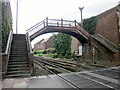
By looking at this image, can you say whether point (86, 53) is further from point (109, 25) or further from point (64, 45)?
point (64, 45)

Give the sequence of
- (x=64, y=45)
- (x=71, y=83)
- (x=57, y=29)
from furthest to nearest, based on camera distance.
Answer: (x=64, y=45)
(x=57, y=29)
(x=71, y=83)

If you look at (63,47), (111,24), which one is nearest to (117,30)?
(111,24)

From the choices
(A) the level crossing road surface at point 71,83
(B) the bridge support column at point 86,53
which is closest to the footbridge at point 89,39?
(B) the bridge support column at point 86,53

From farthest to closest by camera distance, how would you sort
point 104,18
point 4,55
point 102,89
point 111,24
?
point 104,18
point 111,24
point 4,55
point 102,89

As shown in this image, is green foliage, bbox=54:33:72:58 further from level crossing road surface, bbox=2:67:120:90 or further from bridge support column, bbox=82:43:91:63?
level crossing road surface, bbox=2:67:120:90

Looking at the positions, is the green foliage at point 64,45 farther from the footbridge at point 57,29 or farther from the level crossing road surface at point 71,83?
the level crossing road surface at point 71,83

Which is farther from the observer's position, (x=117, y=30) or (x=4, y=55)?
(x=117, y=30)

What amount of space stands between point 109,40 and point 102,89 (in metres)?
12.0

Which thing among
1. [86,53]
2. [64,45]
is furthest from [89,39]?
[64,45]

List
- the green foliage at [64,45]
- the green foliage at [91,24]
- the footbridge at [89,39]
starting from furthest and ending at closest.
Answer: the green foliage at [64,45]
the green foliage at [91,24]
the footbridge at [89,39]

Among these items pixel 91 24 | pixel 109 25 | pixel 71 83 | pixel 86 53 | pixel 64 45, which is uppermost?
pixel 91 24

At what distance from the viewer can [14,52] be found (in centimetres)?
940

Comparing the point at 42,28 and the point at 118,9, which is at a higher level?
the point at 118,9

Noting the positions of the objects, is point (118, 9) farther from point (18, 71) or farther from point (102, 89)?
point (18, 71)
